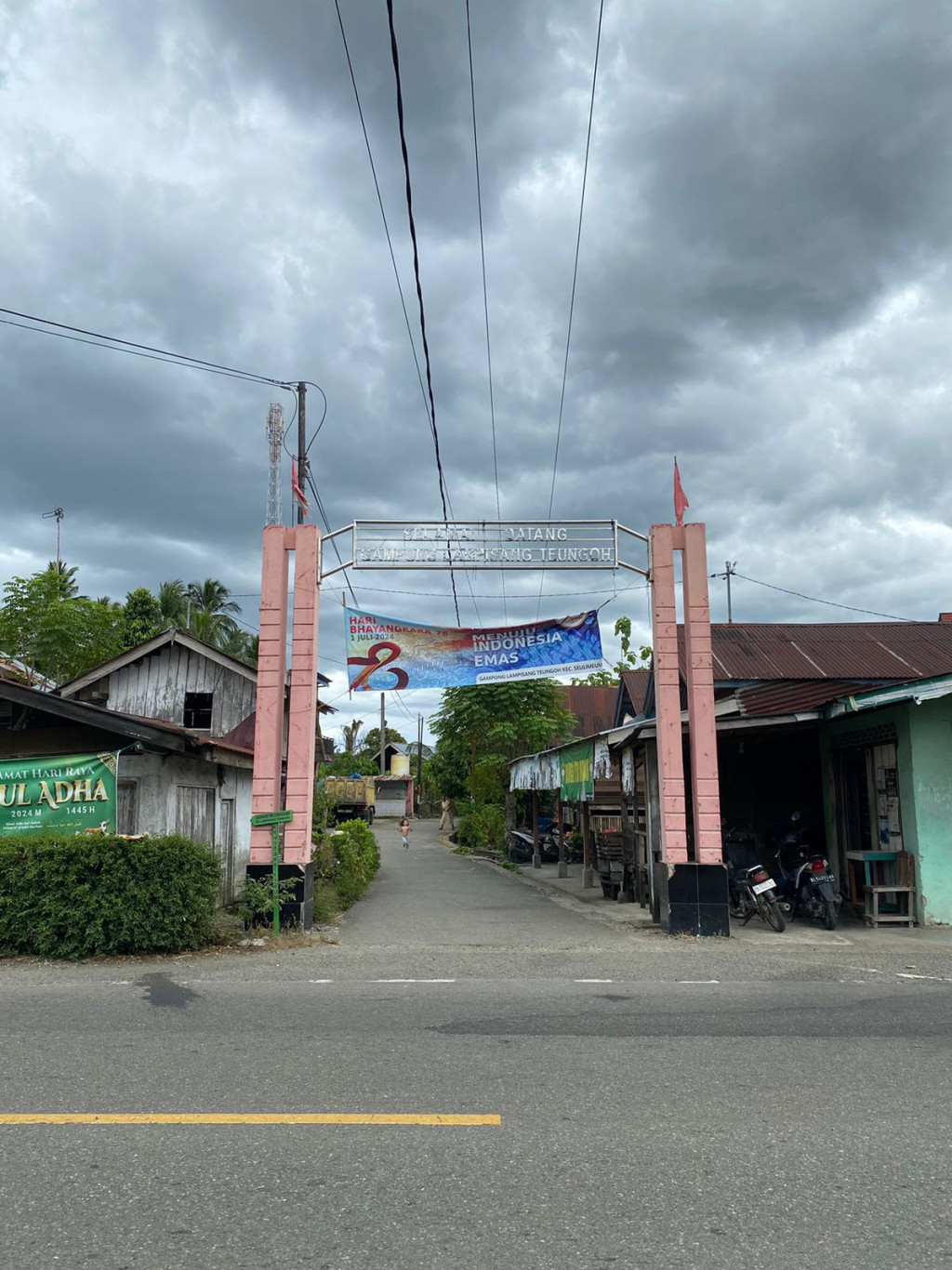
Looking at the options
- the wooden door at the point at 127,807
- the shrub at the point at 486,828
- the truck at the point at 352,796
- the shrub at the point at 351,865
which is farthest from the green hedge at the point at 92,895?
the truck at the point at 352,796

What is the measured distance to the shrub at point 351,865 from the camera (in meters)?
18.1

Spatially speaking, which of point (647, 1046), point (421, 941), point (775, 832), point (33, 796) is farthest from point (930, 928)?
point (33, 796)

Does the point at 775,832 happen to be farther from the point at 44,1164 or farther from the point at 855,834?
the point at 44,1164

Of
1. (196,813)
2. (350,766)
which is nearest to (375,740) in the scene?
(350,766)

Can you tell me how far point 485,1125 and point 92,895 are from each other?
281 inches

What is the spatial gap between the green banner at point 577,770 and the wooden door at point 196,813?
674 cm

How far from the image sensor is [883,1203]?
4008mm

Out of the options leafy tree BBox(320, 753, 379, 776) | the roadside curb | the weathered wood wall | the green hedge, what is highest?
the weathered wood wall

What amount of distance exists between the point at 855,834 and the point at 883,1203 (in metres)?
12.8

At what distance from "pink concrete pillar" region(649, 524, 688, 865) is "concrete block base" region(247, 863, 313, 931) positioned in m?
4.80

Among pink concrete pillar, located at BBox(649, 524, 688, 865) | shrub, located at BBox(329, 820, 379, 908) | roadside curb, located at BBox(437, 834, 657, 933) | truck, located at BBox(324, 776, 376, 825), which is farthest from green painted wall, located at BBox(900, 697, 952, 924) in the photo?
truck, located at BBox(324, 776, 376, 825)

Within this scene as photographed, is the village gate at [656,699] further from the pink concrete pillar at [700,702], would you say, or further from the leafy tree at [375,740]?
the leafy tree at [375,740]

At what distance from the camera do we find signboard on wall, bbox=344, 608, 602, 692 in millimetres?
14164

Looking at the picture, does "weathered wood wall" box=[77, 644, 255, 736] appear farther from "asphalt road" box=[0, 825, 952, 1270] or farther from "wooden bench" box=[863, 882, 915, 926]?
"wooden bench" box=[863, 882, 915, 926]
